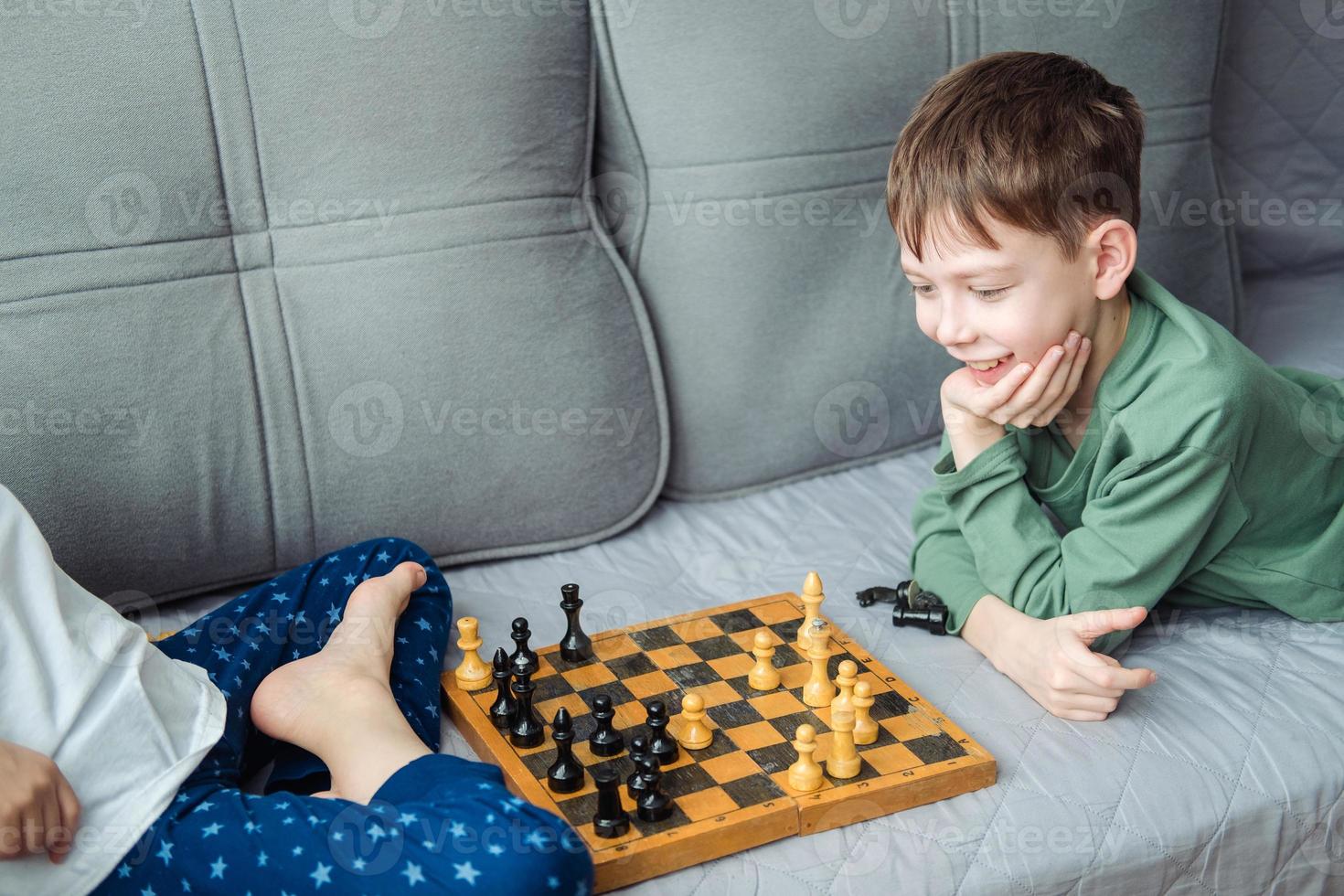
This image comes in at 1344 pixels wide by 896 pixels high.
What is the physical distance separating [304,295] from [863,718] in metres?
0.77

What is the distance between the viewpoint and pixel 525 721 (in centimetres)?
114

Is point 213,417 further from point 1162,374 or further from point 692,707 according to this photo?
point 1162,374

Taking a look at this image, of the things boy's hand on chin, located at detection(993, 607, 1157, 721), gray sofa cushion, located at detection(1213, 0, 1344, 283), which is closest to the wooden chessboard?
boy's hand on chin, located at detection(993, 607, 1157, 721)

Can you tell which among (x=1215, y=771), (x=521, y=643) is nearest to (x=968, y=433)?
(x=1215, y=771)

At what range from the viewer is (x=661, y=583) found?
58.7 inches

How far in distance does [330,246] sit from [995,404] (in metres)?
0.75

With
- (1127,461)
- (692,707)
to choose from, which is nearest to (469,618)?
(692,707)

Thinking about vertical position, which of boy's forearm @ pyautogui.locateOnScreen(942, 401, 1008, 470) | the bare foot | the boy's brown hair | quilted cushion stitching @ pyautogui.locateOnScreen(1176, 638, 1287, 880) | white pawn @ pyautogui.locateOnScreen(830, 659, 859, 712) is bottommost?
quilted cushion stitching @ pyautogui.locateOnScreen(1176, 638, 1287, 880)

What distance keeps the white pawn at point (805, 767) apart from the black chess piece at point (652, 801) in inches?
4.3

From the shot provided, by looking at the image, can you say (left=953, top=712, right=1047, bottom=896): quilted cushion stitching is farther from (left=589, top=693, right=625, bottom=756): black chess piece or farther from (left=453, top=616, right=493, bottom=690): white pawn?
(left=453, top=616, right=493, bottom=690): white pawn

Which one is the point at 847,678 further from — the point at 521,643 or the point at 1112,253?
the point at 1112,253

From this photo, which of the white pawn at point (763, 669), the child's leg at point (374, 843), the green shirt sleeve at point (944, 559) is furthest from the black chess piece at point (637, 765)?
the green shirt sleeve at point (944, 559)

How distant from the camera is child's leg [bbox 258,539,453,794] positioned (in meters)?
1.16

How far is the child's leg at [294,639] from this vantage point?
1.16 m
